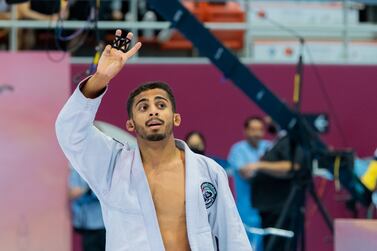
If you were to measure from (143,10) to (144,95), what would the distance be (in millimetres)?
6729

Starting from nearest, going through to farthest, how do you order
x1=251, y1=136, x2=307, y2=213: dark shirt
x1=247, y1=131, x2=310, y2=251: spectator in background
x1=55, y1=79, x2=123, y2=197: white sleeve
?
x1=55, y1=79, x2=123, y2=197: white sleeve → x1=247, y1=131, x2=310, y2=251: spectator in background → x1=251, y1=136, x2=307, y2=213: dark shirt

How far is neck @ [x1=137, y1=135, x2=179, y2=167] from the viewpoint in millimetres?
4973

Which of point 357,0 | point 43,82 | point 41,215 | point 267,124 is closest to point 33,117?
point 43,82

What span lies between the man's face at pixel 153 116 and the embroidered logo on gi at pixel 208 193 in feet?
1.01

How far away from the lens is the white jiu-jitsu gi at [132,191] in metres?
4.78

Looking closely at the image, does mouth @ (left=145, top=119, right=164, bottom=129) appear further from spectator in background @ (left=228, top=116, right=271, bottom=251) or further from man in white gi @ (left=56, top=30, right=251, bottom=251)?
spectator in background @ (left=228, top=116, right=271, bottom=251)

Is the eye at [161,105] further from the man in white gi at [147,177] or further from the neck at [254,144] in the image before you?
the neck at [254,144]

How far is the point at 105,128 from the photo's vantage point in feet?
33.2

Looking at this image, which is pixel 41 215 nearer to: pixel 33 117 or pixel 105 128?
pixel 33 117

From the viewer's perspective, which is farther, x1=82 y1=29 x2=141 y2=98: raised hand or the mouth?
the mouth

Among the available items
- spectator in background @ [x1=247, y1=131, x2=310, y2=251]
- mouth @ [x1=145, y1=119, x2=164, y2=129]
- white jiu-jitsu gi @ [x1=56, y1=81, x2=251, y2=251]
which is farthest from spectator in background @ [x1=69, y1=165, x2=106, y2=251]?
mouth @ [x1=145, y1=119, x2=164, y2=129]

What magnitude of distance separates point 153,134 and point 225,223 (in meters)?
0.57

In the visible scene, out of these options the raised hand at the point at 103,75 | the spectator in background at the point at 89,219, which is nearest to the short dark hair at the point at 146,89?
the raised hand at the point at 103,75

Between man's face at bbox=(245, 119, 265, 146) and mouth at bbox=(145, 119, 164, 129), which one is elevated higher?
mouth at bbox=(145, 119, 164, 129)
